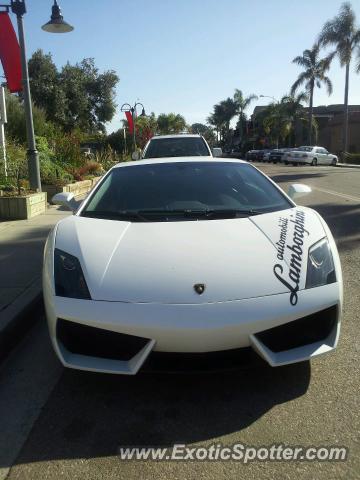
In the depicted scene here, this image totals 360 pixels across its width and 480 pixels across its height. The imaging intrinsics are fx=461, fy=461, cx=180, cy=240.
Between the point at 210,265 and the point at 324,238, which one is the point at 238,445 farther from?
the point at 324,238

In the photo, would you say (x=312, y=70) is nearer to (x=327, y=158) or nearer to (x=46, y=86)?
(x=327, y=158)

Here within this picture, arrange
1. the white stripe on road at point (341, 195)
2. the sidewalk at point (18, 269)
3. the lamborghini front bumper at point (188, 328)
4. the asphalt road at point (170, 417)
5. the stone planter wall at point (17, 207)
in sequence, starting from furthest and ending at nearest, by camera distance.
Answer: the white stripe on road at point (341, 195), the stone planter wall at point (17, 207), the sidewalk at point (18, 269), the lamborghini front bumper at point (188, 328), the asphalt road at point (170, 417)

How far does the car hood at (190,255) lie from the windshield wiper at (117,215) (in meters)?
0.11

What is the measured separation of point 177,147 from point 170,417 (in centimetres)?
779

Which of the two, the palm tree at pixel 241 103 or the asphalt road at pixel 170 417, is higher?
the palm tree at pixel 241 103

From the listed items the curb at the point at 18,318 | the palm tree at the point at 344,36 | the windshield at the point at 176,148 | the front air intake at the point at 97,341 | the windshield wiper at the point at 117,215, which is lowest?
the curb at the point at 18,318

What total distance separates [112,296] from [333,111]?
258 feet

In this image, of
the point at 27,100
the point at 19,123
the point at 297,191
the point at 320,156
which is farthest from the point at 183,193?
the point at 320,156

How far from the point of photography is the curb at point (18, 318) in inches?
132

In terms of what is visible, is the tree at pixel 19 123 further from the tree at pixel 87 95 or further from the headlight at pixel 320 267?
the tree at pixel 87 95

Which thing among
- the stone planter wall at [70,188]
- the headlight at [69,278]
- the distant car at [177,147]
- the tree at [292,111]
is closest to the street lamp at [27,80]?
the stone planter wall at [70,188]

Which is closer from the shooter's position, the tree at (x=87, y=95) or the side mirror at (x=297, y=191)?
the side mirror at (x=297, y=191)

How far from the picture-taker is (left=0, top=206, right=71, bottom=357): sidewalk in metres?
3.61

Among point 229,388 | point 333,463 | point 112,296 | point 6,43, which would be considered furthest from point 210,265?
point 6,43
